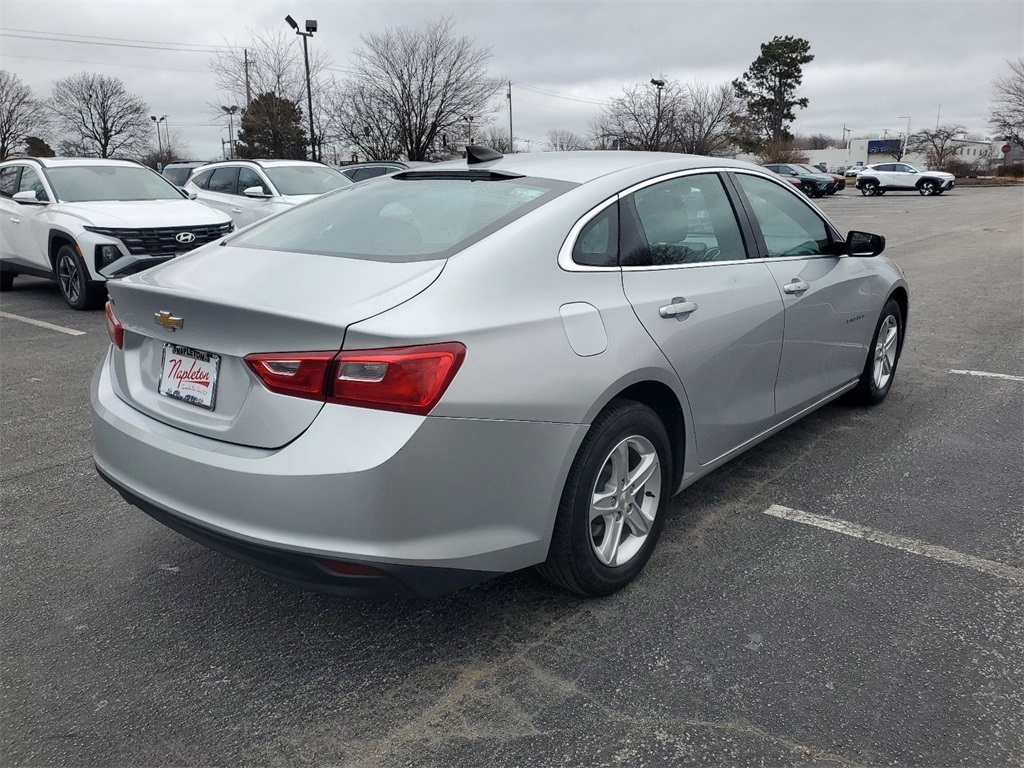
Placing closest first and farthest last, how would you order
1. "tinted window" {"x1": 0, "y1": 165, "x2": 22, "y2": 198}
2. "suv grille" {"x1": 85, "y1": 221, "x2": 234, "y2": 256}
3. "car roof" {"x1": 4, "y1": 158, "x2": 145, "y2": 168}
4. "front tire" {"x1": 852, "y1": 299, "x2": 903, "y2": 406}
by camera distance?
"front tire" {"x1": 852, "y1": 299, "x2": 903, "y2": 406} < "suv grille" {"x1": 85, "y1": 221, "x2": 234, "y2": 256} < "car roof" {"x1": 4, "y1": 158, "x2": 145, "y2": 168} < "tinted window" {"x1": 0, "y1": 165, "x2": 22, "y2": 198}

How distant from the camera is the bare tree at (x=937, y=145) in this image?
58656 millimetres

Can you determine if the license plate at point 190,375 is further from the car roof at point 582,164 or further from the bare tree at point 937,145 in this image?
the bare tree at point 937,145

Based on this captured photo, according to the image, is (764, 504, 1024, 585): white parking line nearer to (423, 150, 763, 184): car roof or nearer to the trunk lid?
(423, 150, 763, 184): car roof

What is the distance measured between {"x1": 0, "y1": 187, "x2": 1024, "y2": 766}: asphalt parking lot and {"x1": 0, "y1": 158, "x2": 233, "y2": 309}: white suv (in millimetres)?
5138

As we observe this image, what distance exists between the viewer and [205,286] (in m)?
2.68

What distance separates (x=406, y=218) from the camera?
3.09 m

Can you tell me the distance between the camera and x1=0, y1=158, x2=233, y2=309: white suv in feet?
29.0

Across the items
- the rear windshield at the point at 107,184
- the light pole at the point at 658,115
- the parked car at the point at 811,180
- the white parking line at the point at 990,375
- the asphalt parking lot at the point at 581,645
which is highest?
the light pole at the point at 658,115

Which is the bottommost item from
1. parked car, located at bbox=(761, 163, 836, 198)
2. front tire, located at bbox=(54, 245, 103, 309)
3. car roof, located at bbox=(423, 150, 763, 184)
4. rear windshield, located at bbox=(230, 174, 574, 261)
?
front tire, located at bbox=(54, 245, 103, 309)

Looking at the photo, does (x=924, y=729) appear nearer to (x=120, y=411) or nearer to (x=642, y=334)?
(x=642, y=334)

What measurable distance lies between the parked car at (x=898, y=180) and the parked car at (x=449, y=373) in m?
41.4

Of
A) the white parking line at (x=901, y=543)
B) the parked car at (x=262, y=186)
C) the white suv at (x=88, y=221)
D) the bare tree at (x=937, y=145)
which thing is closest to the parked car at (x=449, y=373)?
the white parking line at (x=901, y=543)

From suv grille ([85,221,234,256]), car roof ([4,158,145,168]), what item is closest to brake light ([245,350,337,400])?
suv grille ([85,221,234,256])

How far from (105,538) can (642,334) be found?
7.92 feet
